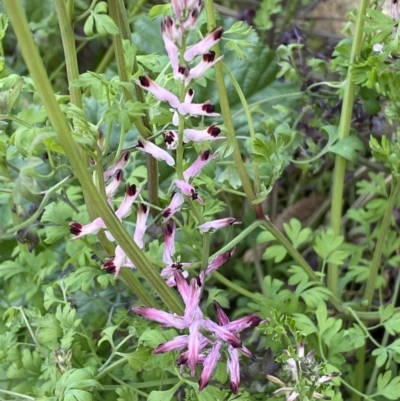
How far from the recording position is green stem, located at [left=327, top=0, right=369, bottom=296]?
32.3 inches

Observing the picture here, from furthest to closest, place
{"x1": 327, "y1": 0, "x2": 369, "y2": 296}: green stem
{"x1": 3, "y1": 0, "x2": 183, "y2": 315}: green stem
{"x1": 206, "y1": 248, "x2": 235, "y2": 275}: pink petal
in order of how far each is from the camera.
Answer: {"x1": 327, "y1": 0, "x2": 369, "y2": 296}: green stem → {"x1": 206, "y1": 248, "x2": 235, "y2": 275}: pink petal → {"x1": 3, "y1": 0, "x2": 183, "y2": 315}: green stem

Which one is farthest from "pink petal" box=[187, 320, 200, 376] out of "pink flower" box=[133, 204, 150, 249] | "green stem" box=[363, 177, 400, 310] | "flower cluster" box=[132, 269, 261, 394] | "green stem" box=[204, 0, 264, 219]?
"green stem" box=[363, 177, 400, 310]

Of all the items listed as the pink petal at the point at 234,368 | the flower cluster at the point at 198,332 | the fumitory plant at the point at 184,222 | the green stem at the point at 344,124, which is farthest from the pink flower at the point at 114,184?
the green stem at the point at 344,124

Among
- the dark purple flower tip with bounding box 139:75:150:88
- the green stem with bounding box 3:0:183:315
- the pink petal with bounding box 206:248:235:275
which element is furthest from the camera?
the pink petal with bounding box 206:248:235:275

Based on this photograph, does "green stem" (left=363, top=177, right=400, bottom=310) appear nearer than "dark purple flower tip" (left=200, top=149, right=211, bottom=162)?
No

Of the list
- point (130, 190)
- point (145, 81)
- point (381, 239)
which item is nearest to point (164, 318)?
point (130, 190)

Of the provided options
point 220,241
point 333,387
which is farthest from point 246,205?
point 333,387

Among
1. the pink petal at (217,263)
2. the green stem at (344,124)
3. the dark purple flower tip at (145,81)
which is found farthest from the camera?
the green stem at (344,124)

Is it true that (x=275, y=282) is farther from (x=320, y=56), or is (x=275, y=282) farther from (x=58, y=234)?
(x=320, y=56)


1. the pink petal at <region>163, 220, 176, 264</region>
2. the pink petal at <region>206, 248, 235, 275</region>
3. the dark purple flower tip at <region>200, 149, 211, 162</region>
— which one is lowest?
the pink petal at <region>206, 248, 235, 275</region>

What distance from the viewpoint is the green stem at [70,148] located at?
0.45 m

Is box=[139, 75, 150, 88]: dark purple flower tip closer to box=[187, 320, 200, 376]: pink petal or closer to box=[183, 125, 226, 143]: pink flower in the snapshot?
box=[183, 125, 226, 143]: pink flower

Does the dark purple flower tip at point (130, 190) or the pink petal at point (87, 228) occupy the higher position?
the dark purple flower tip at point (130, 190)

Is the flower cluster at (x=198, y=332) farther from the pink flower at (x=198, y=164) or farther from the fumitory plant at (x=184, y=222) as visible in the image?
the pink flower at (x=198, y=164)
